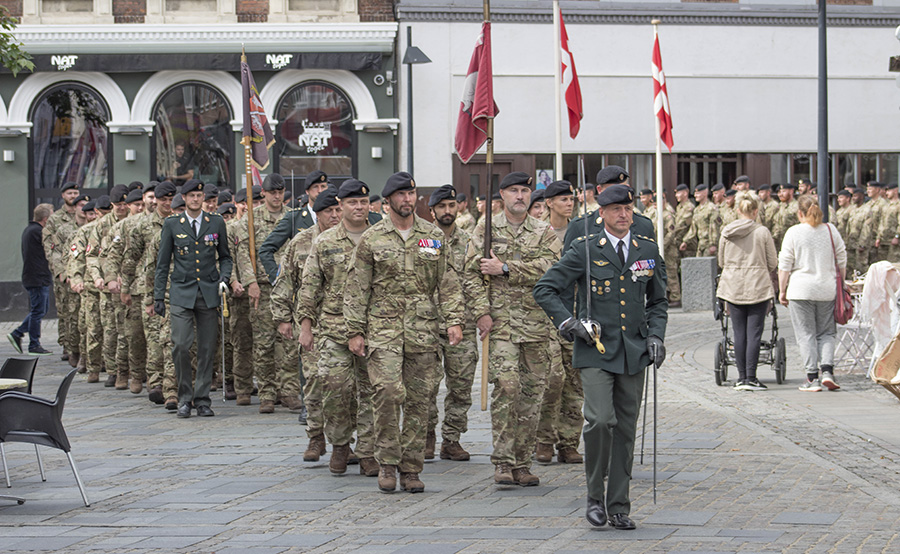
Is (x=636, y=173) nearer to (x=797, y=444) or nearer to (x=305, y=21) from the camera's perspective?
(x=305, y=21)

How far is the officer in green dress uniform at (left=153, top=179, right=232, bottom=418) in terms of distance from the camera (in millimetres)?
12641

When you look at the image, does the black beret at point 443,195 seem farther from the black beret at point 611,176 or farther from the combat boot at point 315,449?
the combat boot at point 315,449

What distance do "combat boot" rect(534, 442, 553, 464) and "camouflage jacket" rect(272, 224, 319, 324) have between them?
2.50m

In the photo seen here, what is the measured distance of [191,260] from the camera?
504 inches

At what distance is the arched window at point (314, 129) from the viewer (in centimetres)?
2648

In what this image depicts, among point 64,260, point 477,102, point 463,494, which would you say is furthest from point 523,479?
point 64,260

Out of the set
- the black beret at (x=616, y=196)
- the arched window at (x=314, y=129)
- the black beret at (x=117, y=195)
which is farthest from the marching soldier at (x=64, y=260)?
the black beret at (x=616, y=196)

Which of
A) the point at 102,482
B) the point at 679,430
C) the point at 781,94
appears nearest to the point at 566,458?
the point at 679,430

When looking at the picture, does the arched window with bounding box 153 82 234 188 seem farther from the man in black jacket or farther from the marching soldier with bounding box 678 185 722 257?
the marching soldier with bounding box 678 185 722 257

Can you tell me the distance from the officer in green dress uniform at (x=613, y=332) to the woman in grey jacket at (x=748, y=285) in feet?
19.5

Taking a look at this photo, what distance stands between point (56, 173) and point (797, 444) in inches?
770

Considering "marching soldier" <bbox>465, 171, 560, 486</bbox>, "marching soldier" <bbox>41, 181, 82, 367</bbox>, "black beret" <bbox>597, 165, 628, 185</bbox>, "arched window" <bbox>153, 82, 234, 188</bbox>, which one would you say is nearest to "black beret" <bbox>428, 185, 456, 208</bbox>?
"marching soldier" <bbox>465, 171, 560, 486</bbox>

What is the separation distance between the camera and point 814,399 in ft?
42.3

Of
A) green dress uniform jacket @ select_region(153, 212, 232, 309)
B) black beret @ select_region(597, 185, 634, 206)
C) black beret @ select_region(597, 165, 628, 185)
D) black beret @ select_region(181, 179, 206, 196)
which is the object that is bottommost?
green dress uniform jacket @ select_region(153, 212, 232, 309)
